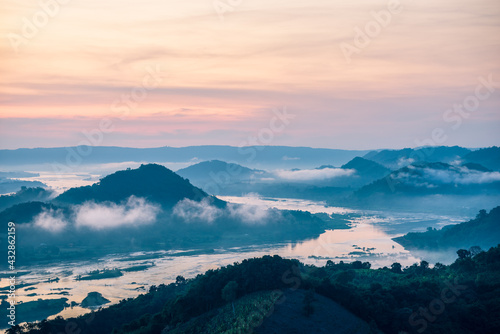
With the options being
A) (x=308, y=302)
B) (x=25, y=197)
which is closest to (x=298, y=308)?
(x=308, y=302)

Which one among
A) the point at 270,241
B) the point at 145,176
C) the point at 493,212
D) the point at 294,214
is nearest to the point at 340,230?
the point at 294,214

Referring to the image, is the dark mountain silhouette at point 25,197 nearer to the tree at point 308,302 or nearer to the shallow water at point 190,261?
the shallow water at point 190,261

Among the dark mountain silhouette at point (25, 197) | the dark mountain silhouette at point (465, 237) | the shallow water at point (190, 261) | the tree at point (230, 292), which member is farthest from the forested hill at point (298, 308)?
the dark mountain silhouette at point (25, 197)

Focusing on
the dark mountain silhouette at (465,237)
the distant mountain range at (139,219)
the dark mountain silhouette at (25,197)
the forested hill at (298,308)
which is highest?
the dark mountain silhouette at (25,197)

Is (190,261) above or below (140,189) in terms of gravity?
below

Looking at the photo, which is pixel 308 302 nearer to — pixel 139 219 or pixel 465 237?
pixel 465 237

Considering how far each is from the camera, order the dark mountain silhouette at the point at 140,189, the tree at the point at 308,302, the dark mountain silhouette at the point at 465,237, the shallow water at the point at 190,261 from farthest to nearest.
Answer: the dark mountain silhouette at the point at 140,189, the dark mountain silhouette at the point at 465,237, the shallow water at the point at 190,261, the tree at the point at 308,302
